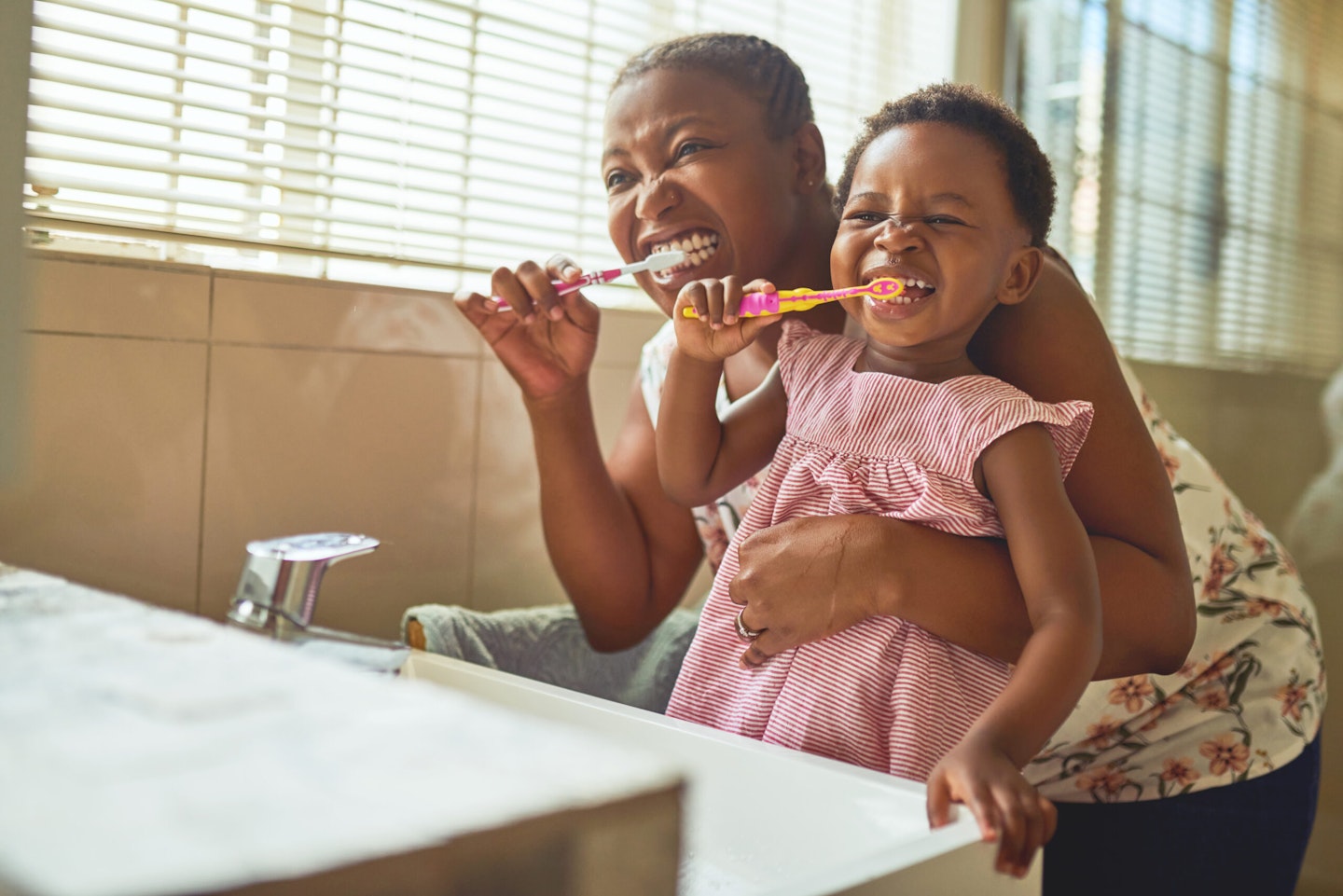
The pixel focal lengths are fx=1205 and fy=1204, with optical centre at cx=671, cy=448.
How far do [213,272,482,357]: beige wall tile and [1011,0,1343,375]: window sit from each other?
1173mm

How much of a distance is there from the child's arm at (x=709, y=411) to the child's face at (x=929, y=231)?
0.08 meters

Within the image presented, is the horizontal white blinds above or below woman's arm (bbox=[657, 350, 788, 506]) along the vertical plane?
above

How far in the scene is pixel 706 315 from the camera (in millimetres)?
874

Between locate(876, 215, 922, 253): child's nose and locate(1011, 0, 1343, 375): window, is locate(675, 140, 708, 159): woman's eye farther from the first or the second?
locate(1011, 0, 1343, 375): window

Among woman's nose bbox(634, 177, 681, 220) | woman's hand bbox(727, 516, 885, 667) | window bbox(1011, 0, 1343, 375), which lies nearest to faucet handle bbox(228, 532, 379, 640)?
woman's hand bbox(727, 516, 885, 667)

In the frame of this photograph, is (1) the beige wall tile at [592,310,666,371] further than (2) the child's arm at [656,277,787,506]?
Yes

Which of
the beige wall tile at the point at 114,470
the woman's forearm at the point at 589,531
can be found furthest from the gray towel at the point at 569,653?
the beige wall tile at the point at 114,470

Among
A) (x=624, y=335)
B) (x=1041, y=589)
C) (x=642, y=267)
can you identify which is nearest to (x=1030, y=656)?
(x=1041, y=589)

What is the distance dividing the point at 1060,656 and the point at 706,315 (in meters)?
0.34

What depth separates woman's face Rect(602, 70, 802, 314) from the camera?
1062 mm

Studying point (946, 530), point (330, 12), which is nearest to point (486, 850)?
point (946, 530)

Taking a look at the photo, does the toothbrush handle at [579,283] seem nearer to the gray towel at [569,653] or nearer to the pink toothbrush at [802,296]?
the pink toothbrush at [802,296]

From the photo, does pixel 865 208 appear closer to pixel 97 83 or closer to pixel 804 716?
pixel 804 716

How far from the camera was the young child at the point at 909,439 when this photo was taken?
0.78 meters
